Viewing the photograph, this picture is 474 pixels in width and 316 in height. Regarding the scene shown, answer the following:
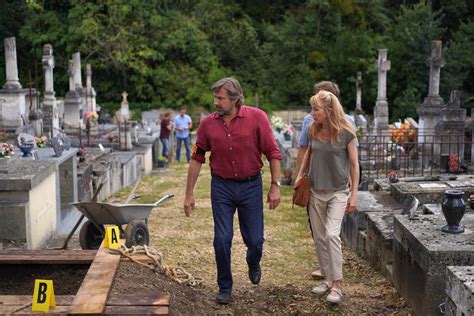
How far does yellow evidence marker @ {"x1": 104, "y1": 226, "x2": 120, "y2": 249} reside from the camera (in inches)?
209

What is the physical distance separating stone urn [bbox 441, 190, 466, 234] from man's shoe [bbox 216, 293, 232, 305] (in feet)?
5.55

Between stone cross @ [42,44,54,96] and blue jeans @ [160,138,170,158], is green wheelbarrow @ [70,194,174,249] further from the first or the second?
stone cross @ [42,44,54,96]


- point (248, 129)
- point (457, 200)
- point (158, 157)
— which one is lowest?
point (158, 157)

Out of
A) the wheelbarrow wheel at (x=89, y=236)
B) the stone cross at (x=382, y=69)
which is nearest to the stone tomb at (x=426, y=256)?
the wheelbarrow wheel at (x=89, y=236)

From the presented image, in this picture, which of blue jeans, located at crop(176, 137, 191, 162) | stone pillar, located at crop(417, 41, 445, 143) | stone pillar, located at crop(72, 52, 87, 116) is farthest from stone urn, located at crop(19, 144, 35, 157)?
stone pillar, located at crop(72, 52, 87, 116)

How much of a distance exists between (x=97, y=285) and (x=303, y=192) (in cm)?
189

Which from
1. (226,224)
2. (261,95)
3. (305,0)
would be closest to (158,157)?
(226,224)

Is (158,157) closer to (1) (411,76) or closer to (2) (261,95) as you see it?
(1) (411,76)

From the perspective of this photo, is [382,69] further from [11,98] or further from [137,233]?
[137,233]

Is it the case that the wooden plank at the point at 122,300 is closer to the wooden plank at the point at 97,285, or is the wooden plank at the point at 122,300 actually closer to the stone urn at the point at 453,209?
the wooden plank at the point at 97,285

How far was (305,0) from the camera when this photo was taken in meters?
39.7

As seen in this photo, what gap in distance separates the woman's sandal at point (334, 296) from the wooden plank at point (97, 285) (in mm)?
1611

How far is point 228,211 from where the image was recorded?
5.13 meters

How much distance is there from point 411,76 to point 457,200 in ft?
89.5
